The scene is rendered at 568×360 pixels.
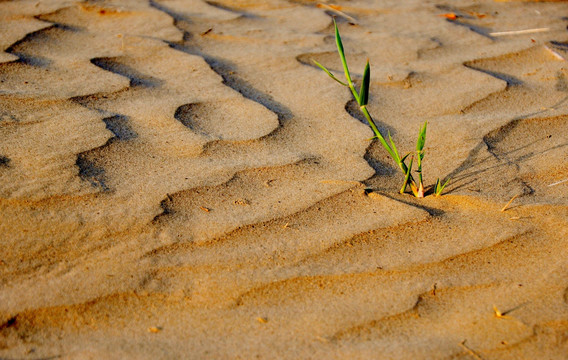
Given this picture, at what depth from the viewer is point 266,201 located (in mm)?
1475

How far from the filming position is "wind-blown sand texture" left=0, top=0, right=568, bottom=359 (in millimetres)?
1144

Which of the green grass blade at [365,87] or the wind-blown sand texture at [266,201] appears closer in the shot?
the wind-blown sand texture at [266,201]

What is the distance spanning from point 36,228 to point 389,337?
0.76 meters

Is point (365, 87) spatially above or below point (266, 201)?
above

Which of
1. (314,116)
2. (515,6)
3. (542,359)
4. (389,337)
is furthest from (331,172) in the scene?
(515,6)

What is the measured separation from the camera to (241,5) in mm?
2816

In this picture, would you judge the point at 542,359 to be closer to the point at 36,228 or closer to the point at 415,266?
the point at 415,266

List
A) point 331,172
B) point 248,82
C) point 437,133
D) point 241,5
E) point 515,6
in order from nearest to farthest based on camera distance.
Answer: point 331,172 → point 437,133 → point 248,82 → point 241,5 → point 515,6

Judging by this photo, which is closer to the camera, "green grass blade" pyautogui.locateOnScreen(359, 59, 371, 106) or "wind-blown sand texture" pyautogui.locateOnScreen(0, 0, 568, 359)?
"wind-blown sand texture" pyautogui.locateOnScreen(0, 0, 568, 359)

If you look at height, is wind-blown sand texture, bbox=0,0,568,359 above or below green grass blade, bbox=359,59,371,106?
below

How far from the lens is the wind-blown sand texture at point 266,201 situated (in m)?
1.14

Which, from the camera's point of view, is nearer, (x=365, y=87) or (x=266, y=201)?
(x=365, y=87)

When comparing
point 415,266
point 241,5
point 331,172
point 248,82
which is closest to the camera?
point 415,266

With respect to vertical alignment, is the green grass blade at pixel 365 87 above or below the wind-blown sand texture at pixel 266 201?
above
